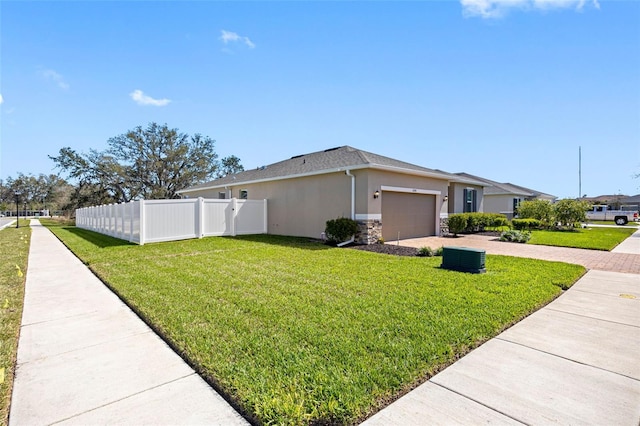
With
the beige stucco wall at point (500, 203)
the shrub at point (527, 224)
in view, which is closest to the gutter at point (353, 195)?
the shrub at point (527, 224)

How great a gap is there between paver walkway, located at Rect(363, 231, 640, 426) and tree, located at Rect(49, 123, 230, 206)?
34.9 m

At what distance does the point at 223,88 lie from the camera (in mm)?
14648

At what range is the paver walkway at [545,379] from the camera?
2.29m

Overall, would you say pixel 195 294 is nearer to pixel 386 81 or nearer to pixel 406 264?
pixel 406 264

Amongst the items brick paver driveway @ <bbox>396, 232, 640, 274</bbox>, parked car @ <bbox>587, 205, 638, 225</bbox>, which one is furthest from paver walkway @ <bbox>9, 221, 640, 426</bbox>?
parked car @ <bbox>587, 205, 638, 225</bbox>

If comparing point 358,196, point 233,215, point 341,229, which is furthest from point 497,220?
point 233,215

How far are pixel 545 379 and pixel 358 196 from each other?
909 cm

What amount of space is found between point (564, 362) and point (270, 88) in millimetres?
14019

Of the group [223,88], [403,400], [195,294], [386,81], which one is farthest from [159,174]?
[403,400]

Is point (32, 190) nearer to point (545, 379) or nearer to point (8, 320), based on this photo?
point (8, 320)

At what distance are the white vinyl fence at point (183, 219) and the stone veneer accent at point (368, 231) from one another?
18.9 ft

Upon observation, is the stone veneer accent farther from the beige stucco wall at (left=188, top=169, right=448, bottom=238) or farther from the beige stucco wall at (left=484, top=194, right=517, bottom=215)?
the beige stucco wall at (left=484, top=194, right=517, bottom=215)

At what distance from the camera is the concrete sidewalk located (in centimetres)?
232

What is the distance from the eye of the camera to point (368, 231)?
11.4 m
